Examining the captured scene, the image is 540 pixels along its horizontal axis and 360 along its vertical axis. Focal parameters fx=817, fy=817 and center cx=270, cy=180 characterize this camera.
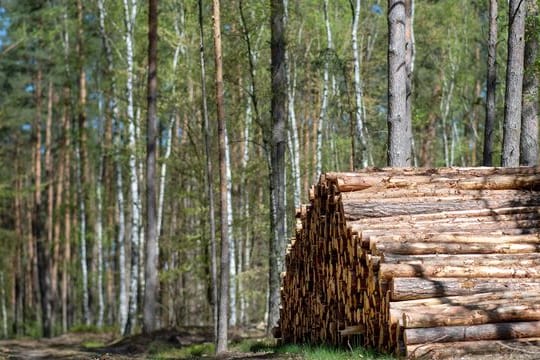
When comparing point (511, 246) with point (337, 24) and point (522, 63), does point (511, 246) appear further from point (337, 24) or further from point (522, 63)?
point (337, 24)

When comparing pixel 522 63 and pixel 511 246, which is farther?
pixel 522 63

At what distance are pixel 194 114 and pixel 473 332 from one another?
62.2 ft

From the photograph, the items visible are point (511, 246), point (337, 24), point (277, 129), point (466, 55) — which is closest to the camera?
point (511, 246)

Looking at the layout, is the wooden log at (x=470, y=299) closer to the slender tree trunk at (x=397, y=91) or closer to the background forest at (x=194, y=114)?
the slender tree trunk at (x=397, y=91)

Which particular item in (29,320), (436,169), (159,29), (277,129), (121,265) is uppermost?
(159,29)

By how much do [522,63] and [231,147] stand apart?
62.3ft

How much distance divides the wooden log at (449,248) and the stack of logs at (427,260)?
12 mm

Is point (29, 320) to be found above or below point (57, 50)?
below

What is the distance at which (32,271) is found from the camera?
42.5 meters

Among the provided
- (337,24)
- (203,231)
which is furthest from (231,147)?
(203,231)

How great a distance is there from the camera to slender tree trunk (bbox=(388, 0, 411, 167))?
1286 cm

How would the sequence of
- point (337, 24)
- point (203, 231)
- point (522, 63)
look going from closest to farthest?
point (522, 63), point (203, 231), point (337, 24)

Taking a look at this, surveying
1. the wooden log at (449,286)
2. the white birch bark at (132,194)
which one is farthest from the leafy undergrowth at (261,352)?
the white birch bark at (132,194)

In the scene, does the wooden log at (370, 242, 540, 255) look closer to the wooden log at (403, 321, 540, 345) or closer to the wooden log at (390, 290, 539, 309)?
the wooden log at (390, 290, 539, 309)
